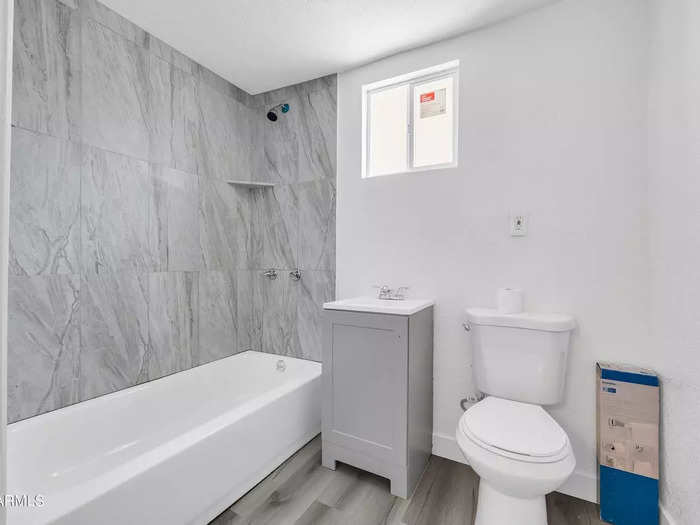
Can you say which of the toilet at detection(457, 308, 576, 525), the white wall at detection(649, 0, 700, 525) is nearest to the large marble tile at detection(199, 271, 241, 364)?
the toilet at detection(457, 308, 576, 525)

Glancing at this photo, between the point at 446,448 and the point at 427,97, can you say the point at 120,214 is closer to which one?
the point at 427,97

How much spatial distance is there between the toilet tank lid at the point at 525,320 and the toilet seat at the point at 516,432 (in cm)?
36

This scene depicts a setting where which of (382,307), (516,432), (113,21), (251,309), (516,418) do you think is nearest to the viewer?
(516,432)

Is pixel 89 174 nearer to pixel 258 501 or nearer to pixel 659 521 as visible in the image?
pixel 258 501

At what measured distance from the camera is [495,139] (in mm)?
1802

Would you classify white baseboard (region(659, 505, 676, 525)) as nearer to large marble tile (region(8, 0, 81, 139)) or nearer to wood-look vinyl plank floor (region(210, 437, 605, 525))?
wood-look vinyl plank floor (region(210, 437, 605, 525))

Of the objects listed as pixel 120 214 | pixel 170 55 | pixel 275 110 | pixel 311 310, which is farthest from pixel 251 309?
pixel 170 55

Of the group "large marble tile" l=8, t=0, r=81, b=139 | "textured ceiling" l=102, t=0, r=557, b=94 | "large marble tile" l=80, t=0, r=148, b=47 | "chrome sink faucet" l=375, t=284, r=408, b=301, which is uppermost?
"textured ceiling" l=102, t=0, r=557, b=94

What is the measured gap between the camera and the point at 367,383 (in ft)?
5.46

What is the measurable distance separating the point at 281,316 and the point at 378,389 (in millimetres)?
1165

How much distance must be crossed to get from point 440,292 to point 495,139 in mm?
901

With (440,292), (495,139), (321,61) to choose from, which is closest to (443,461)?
(440,292)

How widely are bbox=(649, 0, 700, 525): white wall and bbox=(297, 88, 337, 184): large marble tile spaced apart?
1.70m

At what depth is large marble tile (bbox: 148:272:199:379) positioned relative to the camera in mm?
1973
